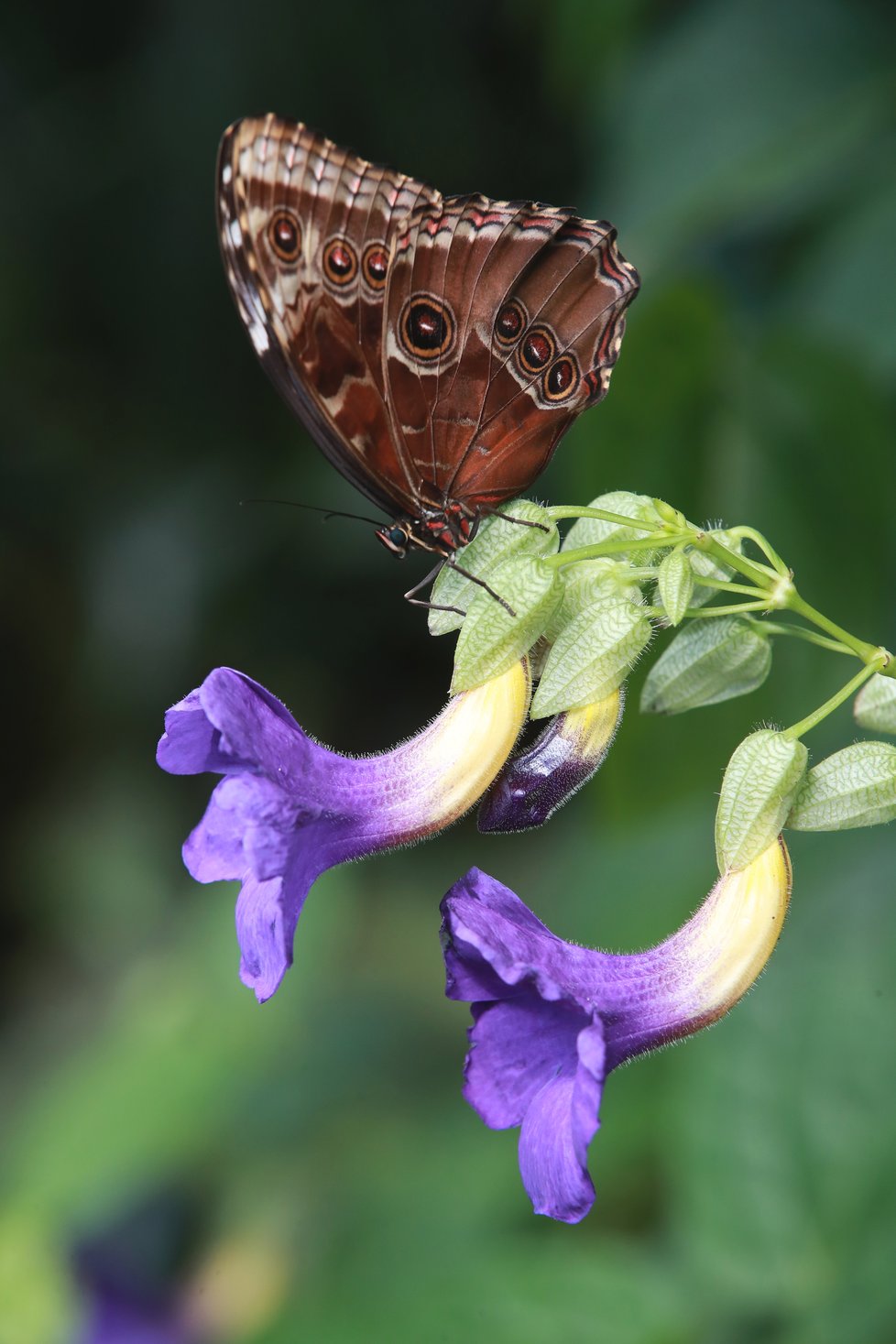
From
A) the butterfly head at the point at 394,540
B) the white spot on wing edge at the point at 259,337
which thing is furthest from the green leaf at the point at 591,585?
the white spot on wing edge at the point at 259,337

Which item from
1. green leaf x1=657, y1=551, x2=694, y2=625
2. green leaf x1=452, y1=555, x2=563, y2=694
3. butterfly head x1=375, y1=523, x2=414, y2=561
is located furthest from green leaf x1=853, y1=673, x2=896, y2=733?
butterfly head x1=375, y1=523, x2=414, y2=561

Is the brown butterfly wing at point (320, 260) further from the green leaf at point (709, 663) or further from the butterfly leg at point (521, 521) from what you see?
the green leaf at point (709, 663)

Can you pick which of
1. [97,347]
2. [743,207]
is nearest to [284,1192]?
[743,207]

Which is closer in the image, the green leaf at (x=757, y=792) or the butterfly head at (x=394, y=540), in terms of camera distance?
the green leaf at (x=757, y=792)

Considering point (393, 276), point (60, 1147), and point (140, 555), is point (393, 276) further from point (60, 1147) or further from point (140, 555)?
point (140, 555)

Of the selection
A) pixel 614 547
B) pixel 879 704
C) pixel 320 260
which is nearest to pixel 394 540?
pixel 320 260

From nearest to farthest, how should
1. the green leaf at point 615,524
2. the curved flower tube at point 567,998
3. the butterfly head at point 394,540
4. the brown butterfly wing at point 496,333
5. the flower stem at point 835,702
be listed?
the curved flower tube at point 567,998 → the flower stem at point 835,702 → the green leaf at point 615,524 → the brown butterfly wing at point 496,333 → the butterfly head at point 394,540
